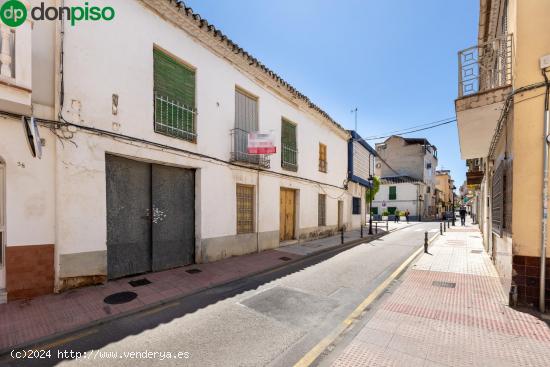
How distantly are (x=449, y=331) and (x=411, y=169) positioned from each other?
39.7 m

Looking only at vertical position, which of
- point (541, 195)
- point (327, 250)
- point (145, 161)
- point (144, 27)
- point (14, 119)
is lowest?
point (327, 250)

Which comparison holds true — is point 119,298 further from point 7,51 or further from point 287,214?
point 287,214

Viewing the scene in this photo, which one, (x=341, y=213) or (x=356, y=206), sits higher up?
(x=356, y=206)

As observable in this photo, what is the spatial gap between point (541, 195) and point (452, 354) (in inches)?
132

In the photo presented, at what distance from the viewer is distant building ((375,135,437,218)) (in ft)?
121

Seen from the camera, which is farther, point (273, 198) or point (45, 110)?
point (273, 198)

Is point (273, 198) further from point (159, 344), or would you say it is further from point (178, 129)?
point (159, 344)

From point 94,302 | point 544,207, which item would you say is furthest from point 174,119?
point 544,207

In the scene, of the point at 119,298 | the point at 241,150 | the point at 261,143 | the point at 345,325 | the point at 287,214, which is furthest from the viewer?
the point at 287,214

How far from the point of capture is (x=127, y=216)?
6398mm

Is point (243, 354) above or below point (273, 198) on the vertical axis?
below

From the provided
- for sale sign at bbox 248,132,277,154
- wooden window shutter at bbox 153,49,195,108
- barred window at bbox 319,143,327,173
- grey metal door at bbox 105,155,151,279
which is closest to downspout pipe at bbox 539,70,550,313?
for sale sign at bbox 248,132,277,154

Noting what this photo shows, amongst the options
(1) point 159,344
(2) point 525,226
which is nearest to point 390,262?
(2) point 525,226

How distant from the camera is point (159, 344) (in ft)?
11.5
